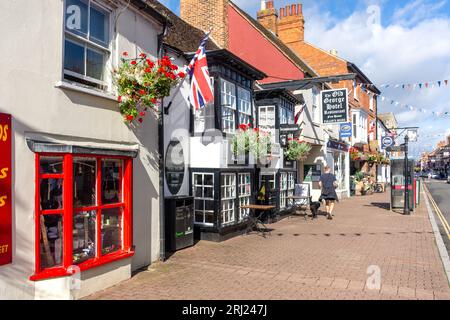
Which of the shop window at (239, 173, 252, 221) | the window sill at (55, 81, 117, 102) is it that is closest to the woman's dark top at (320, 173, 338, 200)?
the shop window at (239, 173, 252, 221)

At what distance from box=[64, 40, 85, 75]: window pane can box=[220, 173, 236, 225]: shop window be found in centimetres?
497

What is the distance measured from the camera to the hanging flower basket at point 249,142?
34.3 feet

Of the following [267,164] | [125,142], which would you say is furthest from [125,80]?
[267,164]

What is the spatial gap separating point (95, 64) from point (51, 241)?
9.86 feet

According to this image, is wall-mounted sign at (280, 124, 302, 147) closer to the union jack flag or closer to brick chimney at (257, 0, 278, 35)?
the union jack flag

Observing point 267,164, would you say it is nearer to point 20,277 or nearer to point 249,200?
point 249,200

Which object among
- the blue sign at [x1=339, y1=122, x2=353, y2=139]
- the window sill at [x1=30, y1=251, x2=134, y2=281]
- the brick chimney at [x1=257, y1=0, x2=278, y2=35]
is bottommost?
the window sill at [x1=30, y1=251, x2=134, y2=281]

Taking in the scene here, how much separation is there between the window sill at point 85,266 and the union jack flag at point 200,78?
3.53 meters

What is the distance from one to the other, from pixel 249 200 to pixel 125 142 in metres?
5.60

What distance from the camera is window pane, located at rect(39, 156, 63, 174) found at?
517 cm

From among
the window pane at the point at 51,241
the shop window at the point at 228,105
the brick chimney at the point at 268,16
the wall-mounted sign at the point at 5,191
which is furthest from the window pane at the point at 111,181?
the brick chimney at the point at 268,16

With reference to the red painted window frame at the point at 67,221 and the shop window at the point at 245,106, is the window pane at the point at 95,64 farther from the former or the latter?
the shop window at the point at 245,106

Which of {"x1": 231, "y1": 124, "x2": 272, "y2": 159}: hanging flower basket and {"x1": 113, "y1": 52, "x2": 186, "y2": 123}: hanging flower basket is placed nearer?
{"x1": 113, "y1": 52, "x2": 186, "y2": 123}: hanging flower basket

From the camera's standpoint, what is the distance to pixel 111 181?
646 cm
